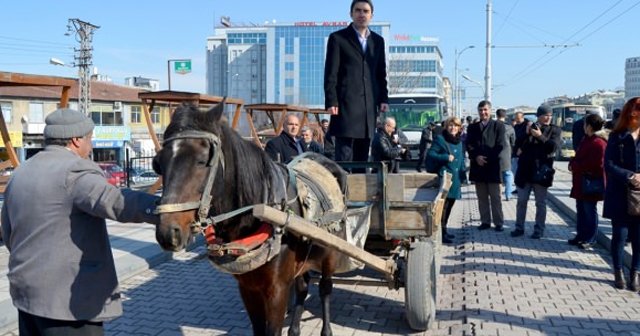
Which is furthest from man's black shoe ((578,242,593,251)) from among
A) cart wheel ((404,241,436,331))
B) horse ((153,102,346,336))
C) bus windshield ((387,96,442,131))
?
bus windshield ((387,96,442,131))

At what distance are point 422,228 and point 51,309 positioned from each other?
9.66ft

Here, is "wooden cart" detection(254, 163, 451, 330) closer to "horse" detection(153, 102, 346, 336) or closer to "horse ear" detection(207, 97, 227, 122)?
"horse" detection(153, 102, 346, 336)

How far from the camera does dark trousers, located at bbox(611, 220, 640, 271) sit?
5.80 m

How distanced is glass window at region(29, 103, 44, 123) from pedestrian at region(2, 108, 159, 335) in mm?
44695

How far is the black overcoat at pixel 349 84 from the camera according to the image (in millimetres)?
5797

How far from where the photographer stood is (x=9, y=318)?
4887 mm

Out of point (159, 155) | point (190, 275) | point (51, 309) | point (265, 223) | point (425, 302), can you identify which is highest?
point (159, 155)

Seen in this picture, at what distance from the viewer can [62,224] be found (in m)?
2.68

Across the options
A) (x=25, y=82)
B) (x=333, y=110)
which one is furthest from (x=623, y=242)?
(x=25, y=82)

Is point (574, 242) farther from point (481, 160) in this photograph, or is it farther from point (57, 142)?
point (57, 142)

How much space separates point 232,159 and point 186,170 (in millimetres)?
422

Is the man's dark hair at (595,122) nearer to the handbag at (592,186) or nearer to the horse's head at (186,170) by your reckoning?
the handbag at (592,186)

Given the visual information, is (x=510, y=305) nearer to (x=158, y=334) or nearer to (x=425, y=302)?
(x=425, y=302)

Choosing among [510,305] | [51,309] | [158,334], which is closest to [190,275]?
[158,334]
